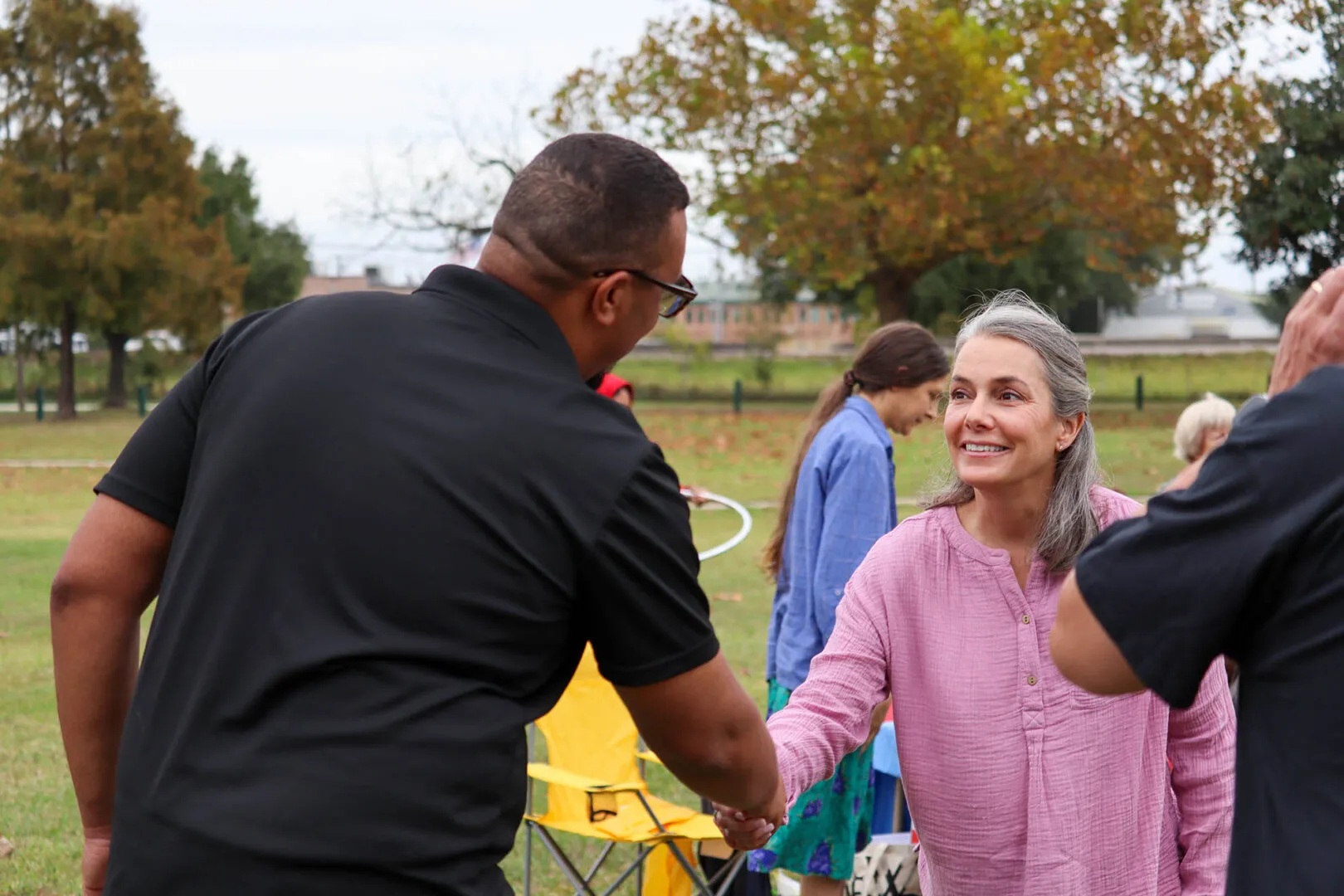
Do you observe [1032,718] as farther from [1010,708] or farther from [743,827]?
[743,827]

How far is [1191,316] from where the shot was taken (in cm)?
11744

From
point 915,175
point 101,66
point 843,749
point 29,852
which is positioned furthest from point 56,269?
point 843,749

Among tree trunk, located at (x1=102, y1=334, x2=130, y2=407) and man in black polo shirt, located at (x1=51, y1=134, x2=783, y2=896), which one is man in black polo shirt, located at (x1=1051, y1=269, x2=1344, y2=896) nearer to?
man in black polo shirt, located at (x1=51, y1=134, x2=783, y2=896)

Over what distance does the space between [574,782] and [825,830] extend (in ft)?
3.24

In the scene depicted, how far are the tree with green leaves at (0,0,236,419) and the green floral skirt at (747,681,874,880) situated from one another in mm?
37811

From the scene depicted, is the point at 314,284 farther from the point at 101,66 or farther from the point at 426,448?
the point at 426,448

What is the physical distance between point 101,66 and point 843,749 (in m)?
43.3

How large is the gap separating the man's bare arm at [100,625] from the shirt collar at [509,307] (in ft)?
2.06

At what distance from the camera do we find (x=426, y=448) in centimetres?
204

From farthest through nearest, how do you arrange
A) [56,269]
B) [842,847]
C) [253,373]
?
[56,269] < [842,847] < [253,373]

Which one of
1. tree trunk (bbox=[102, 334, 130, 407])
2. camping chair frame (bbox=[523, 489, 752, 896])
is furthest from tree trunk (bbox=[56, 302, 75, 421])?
camping chair frame (bbox=[523, 489, 752, 896])

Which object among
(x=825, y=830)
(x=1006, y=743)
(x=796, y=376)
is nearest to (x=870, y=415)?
(x=825, y=830)

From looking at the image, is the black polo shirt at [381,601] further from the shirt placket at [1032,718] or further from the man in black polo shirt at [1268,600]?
the shirt placket at [1032,718]

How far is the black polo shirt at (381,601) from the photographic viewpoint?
1.99 metres
